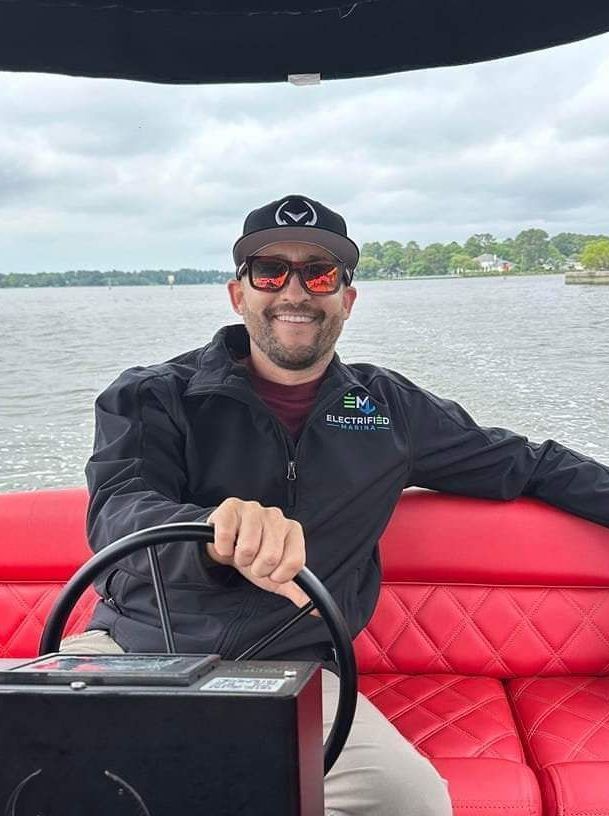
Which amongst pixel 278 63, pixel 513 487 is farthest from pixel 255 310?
pixel 513 487

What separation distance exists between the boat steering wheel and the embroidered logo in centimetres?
83

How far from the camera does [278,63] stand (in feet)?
5.61

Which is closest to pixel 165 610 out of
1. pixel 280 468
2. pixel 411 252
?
pixel 280 468

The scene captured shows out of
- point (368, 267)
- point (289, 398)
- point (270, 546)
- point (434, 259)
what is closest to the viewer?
point (270, 546)

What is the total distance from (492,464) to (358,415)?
39cm

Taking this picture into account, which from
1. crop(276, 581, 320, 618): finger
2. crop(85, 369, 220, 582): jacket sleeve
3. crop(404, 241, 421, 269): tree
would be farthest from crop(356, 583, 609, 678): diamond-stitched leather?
crop(276, 581, 320, 618): finger

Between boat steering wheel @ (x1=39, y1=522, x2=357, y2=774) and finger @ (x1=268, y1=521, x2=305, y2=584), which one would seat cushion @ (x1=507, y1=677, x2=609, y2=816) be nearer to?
boat steering wheel @ (x1=39, y1=522, x2=357, y2=774)

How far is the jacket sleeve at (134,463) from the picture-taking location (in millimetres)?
1536

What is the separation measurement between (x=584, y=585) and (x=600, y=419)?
114 cm

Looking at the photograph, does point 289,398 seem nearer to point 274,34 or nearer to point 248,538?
point 274,34

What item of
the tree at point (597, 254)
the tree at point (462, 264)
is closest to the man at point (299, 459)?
the tree at point (462, 264)

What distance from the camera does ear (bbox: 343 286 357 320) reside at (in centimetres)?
210

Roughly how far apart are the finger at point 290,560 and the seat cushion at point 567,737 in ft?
3.12

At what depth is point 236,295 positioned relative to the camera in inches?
83.7
